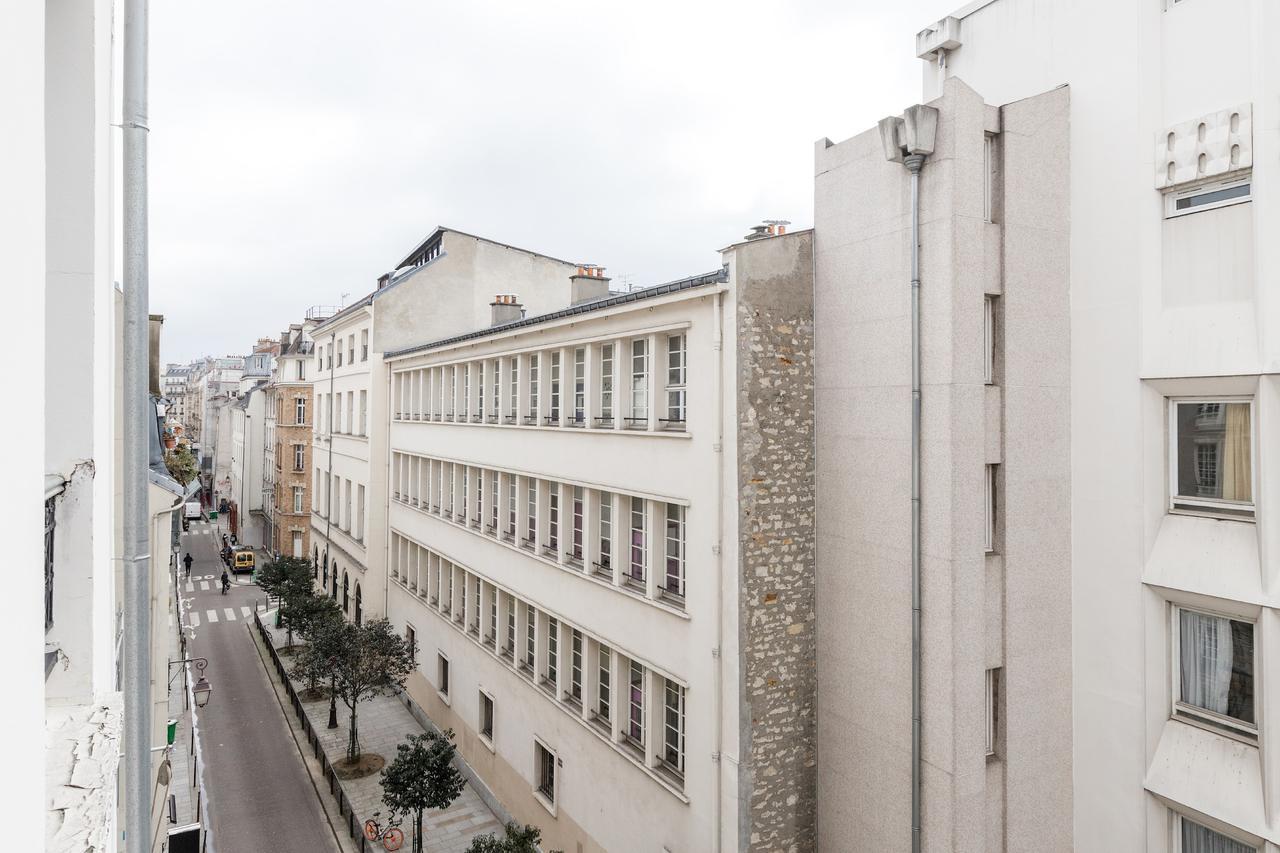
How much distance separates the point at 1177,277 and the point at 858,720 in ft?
24.5

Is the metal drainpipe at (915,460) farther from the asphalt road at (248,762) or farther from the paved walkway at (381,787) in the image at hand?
the asphalt road at (248,762)

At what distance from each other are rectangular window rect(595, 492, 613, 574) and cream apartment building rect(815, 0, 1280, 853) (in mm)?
5195

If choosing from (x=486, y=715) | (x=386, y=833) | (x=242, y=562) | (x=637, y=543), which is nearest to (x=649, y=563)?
(x=637, y=543)

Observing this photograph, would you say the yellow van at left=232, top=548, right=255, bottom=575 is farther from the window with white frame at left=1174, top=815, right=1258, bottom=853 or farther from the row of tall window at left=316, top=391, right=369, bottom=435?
the window with white frame at left=1174, top=815, right=1258, bottom=853

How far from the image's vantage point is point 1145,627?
10.1 metres

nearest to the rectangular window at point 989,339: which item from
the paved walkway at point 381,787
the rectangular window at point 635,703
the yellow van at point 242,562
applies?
the rectangular window at point 635,703

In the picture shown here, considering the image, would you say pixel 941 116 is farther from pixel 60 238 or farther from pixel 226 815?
pixel 226 815

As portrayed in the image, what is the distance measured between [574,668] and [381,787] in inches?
320

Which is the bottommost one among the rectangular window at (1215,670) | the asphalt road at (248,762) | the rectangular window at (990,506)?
the asphalt road at (248,762)

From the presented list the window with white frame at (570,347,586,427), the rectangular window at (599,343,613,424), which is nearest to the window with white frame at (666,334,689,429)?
the rectangular window at (599,343,613,424)

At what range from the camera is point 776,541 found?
1221cm

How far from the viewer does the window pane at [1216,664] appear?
9312 millimetres

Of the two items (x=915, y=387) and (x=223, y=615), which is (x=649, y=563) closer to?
(x=915, y=387)

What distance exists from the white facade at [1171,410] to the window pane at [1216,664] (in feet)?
0.07
